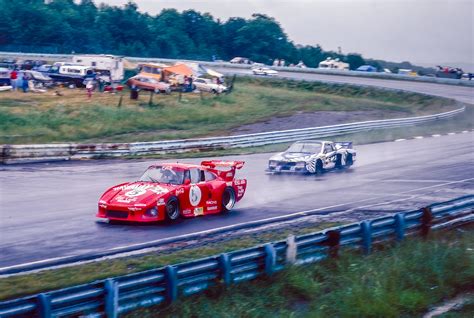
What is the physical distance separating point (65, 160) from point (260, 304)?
18.1m

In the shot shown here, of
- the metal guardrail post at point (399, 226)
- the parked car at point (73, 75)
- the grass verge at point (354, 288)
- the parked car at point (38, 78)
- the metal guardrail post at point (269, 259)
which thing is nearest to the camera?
the grass verge at point (354, 288)

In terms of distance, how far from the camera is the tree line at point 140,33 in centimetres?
7875

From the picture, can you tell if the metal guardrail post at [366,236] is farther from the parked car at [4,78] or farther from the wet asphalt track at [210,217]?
the parked car at [4,78]

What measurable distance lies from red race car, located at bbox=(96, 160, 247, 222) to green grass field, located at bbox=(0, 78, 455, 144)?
1449 centimetres

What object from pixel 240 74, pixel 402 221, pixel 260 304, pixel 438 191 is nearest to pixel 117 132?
pixel 438 191

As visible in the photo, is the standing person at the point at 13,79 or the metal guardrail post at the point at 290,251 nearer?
the metal guardrail post at the point at 290,251

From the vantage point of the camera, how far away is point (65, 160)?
1061 inches

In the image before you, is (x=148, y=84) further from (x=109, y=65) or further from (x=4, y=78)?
(x=4, y=78)

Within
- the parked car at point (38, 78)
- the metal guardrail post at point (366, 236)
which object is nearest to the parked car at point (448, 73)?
the parked car at point (38, 78)

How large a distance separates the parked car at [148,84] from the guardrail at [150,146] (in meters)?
14.1

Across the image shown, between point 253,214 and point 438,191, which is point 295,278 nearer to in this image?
point 253,214

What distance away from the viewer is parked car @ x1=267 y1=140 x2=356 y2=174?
2412cm

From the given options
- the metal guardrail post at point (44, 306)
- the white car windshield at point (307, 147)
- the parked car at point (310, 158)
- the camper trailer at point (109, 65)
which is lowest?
the parked car at point (310, 158)

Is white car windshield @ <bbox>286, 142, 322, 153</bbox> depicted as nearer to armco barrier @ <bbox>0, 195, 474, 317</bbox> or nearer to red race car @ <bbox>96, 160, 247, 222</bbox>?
red race car @ <bbox>96, 160, 247, 222</bbox>
